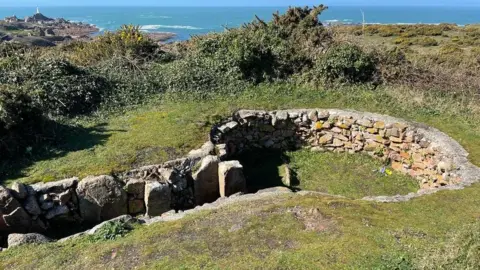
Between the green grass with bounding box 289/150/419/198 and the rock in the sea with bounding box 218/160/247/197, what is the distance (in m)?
2.31

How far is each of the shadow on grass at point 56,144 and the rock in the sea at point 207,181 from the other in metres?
2.89

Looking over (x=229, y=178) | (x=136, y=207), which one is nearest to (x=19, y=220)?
(x=136, y=207)

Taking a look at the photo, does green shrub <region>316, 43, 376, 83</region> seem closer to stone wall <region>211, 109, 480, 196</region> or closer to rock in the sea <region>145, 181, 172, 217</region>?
stone wall <region>211, 109, 480, 196</region>

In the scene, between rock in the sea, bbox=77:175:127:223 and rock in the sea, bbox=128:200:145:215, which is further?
rock in the sea, bbox=128:200:145:215

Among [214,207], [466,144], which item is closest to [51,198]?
[214,207]

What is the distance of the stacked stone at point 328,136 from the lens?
11477mm

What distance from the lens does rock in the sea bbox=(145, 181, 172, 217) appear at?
8547 mm

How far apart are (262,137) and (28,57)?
8.28m

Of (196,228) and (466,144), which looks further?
(466,144)

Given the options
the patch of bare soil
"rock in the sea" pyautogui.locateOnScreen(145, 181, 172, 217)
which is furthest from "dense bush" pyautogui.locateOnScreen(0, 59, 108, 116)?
the patch of bare soil

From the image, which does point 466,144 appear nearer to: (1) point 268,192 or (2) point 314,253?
(1) point 268,192

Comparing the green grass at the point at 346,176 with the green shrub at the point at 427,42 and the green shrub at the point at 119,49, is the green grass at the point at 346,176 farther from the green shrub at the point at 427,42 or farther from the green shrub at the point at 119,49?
the green shrub at the point at 427,42

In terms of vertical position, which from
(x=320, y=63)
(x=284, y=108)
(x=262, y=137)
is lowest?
(x=262, y=137)

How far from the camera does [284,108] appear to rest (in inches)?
533
